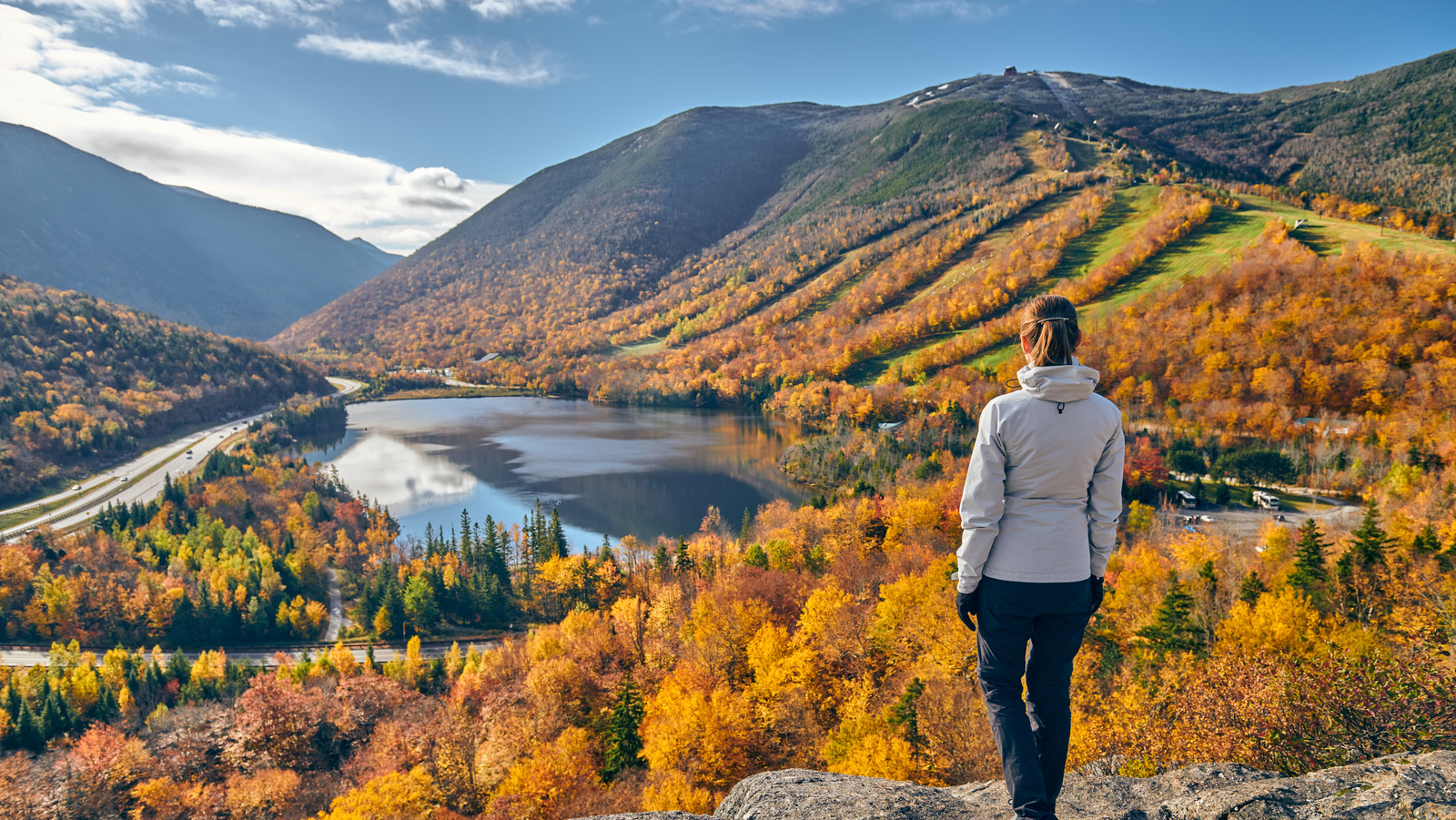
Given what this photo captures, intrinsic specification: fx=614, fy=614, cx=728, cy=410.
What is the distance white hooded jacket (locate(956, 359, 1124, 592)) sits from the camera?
342cm

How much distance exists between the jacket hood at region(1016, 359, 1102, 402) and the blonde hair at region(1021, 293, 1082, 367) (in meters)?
0.09

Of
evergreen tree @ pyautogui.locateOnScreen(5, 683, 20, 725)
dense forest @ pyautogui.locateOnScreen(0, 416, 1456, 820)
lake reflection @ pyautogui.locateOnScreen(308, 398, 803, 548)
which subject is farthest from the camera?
lake reflection @ pyautogui.locateOnScreen(308, 398, 803, 548)

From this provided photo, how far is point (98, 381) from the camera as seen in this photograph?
4264 inches

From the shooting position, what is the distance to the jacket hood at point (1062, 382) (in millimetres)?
3361

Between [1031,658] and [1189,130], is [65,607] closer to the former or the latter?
[1031,658]

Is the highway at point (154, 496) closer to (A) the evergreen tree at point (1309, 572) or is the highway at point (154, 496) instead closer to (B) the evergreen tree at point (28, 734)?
(B) the evergreen tree at point (28, 734)

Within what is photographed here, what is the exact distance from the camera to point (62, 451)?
82.2m

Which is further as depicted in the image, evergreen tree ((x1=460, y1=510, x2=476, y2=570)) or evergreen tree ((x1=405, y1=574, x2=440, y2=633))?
evergreen tree ((x1=460, y1=510, x2=476, y2=570))

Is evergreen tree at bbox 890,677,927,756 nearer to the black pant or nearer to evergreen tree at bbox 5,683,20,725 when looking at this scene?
the black pant

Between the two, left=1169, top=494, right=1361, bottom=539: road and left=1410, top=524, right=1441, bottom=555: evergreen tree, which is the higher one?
left=1410, top=524, right=1441, bottom=555: evergreen tree

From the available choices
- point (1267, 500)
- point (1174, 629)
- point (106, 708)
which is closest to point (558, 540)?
point (106, 708)

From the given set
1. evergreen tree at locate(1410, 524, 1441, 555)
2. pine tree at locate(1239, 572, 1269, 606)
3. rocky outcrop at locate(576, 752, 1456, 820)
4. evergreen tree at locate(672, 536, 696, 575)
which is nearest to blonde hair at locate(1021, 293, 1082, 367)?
rocky outcrop at locate(576, 752, 1456, 820)

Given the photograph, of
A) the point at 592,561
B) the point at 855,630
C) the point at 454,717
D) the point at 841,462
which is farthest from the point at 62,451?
the point at 855,630

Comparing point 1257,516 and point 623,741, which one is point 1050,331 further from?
point 1257,516
